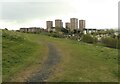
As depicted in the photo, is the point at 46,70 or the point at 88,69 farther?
the point at 88,69

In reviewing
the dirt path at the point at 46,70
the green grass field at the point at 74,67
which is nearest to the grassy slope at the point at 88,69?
the green grass field at the point at 74,67

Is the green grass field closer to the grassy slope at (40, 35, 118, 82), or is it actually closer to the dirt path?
the grassy slope at (40, 35, 118, 82)

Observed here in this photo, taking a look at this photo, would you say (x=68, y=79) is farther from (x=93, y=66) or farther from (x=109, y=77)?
(x=93, y=66)

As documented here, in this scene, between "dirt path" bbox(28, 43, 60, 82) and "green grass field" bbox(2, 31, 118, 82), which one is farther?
"green grass field" bbox(2, 31, 118, 82)

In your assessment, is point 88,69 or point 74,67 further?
point 74,67

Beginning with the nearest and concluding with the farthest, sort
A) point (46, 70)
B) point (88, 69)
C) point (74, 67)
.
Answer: point (46, 70)
point (88, 69)
point (74, 67)

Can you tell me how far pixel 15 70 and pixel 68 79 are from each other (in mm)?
4142

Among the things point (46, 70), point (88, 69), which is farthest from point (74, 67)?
point (46, 70)

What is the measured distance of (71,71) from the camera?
19.1 metres

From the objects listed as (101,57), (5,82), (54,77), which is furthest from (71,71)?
(101,57)

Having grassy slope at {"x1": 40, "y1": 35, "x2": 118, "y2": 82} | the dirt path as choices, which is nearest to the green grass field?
grassy slope at {"x1": 40, "y1": 35, "x2": 118, "y2": 82}

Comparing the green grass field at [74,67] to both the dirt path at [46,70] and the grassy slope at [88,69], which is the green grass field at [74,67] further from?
the dirt path at [46,70]

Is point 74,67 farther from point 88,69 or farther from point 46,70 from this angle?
point 46,70

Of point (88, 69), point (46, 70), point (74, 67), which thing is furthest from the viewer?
point (74, 67)
